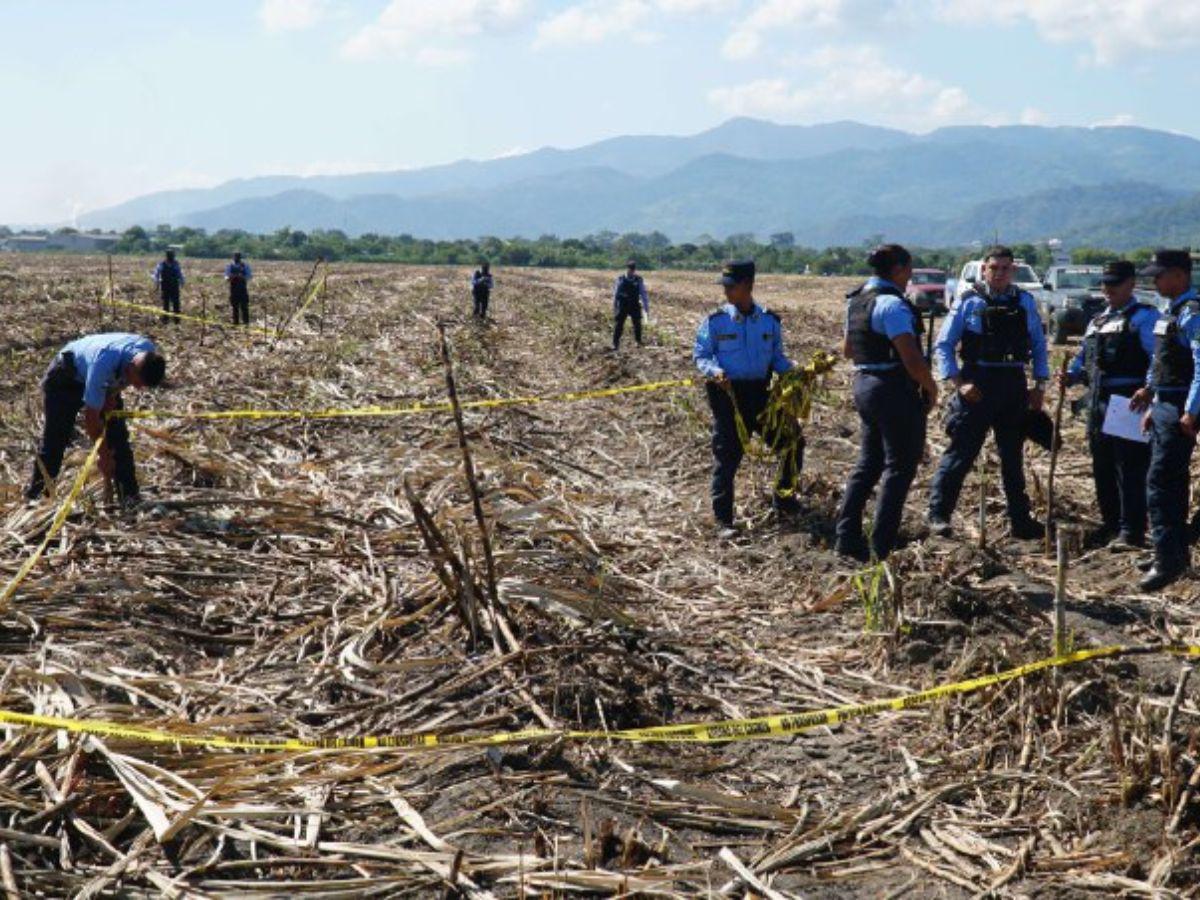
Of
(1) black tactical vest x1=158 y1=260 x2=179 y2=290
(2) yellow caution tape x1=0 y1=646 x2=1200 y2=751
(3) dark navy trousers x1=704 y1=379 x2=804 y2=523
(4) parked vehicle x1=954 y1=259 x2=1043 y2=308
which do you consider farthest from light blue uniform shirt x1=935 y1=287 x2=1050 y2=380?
(1) black tactical vest x1=158 y1=260 x2=179 y2=290

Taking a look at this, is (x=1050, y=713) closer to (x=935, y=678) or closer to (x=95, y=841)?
(x=935, y=678)

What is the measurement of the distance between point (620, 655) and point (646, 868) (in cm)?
151

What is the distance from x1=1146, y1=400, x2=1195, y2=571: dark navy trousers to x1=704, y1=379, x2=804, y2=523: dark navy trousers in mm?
2162

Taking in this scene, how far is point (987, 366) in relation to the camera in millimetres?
6660

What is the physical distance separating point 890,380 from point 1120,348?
5.10 ft

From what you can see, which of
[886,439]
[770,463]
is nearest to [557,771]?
[886,439]

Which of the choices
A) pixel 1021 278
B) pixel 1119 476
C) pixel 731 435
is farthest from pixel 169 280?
pixel 1119 476

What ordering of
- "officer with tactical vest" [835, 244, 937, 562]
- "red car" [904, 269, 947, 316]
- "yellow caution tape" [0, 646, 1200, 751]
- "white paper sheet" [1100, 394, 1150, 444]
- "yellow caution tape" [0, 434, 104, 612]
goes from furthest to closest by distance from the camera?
"red car" [904, 269, 947, 316] → "white paper sheet" [1100, 394, 1150, 444] → "officer with tactical vest" [835, 244, 937, 562] → "yellow caution tape" [0, 434, 104, 612] → "yellow caution tape" [0, 646, 1200, 751]

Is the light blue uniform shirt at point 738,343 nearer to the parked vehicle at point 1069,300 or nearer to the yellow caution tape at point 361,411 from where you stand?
the yellow caution tape at point 361,411

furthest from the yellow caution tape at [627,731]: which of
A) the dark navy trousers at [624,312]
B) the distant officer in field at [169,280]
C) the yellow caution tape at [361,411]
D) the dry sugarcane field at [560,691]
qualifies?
the distant officer in field at [169,280]

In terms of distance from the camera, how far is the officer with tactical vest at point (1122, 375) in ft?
21.6

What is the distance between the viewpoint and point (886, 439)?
620cm

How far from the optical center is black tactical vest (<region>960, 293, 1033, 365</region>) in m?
6.59

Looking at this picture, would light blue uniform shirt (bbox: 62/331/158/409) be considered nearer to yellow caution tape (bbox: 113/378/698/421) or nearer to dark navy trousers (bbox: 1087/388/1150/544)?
yellow caution tape (bbox: 113/378/698/421)
